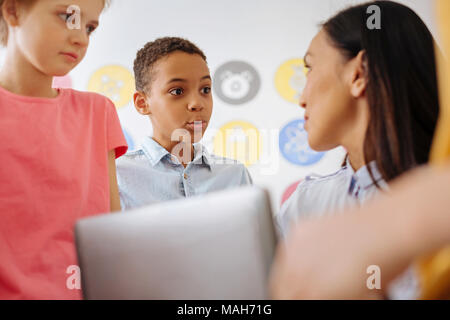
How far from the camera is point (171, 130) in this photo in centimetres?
80

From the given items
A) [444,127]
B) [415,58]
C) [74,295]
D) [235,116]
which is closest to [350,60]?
[415,58]

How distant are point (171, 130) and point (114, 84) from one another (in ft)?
0.55

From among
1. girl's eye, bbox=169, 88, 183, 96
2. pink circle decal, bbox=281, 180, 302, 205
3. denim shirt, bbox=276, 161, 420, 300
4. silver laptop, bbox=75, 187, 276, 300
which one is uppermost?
girl's eye, bbox=169, 88, 183, 96

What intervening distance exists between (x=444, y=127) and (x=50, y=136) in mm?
559

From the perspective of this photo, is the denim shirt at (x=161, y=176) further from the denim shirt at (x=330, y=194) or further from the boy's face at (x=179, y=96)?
the denim shirt at (x=330, y=194)

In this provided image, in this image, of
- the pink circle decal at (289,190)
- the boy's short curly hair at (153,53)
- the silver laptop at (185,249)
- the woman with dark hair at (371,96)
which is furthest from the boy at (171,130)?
the silver laptop at (185,249)

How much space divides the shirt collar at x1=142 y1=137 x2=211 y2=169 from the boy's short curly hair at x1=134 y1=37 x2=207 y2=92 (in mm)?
110

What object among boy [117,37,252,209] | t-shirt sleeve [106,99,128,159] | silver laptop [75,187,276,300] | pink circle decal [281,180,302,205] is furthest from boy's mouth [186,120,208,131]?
silver laptop [75,187,276,300]

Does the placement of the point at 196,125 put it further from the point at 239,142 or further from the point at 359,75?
the point at 359,75

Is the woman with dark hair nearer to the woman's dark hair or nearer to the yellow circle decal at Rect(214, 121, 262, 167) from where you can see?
the woman's dark hair

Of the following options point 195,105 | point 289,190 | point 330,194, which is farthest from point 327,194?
point 195,105

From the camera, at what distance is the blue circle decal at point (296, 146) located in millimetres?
902

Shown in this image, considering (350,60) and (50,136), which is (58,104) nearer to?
(50,136)

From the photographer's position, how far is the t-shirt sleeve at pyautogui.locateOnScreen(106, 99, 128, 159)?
739 millimetres
